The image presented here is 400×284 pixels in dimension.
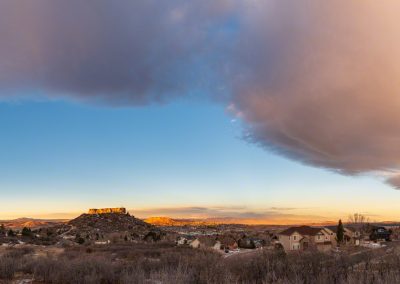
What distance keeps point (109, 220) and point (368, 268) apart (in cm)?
13422

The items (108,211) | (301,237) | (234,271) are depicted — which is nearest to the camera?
(234,271)

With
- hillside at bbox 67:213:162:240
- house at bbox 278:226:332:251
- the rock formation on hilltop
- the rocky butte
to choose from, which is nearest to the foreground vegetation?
house at bbox 278:226:332:251

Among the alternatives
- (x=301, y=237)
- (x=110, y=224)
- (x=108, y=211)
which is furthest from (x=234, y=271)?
(x=108, y=211)

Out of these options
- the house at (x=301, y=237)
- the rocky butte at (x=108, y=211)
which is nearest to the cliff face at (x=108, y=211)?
the rocky butte at (x=108, y=211)

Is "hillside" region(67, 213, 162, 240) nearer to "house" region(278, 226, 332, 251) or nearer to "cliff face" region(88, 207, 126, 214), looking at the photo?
"cliff face" region(88, 207, 126, 214)

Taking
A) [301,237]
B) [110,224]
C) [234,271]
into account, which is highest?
[234,271]

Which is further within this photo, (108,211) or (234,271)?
(108,211)

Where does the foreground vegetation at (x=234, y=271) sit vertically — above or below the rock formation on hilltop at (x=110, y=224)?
above

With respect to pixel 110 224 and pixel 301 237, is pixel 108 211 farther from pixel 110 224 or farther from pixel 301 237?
pixel 301 237

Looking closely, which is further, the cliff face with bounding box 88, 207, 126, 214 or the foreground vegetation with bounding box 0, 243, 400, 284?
the cliff face with bounding box 88, 207, 126, 214

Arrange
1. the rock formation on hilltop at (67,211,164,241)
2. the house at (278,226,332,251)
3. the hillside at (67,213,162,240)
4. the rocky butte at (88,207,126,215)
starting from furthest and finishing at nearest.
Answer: the rocky butte at (88,207,126,215), the hillside at (67,213,162,240), the rock formation on hilltop at (67,211,164,241), the house at (278,226,332,251)

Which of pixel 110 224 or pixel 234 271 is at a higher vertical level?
pixel 234 271

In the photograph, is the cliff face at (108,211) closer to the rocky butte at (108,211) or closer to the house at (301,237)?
the rocky butte at (108,211)

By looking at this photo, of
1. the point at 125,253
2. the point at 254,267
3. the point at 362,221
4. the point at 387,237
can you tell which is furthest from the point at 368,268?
the point at 362,221
